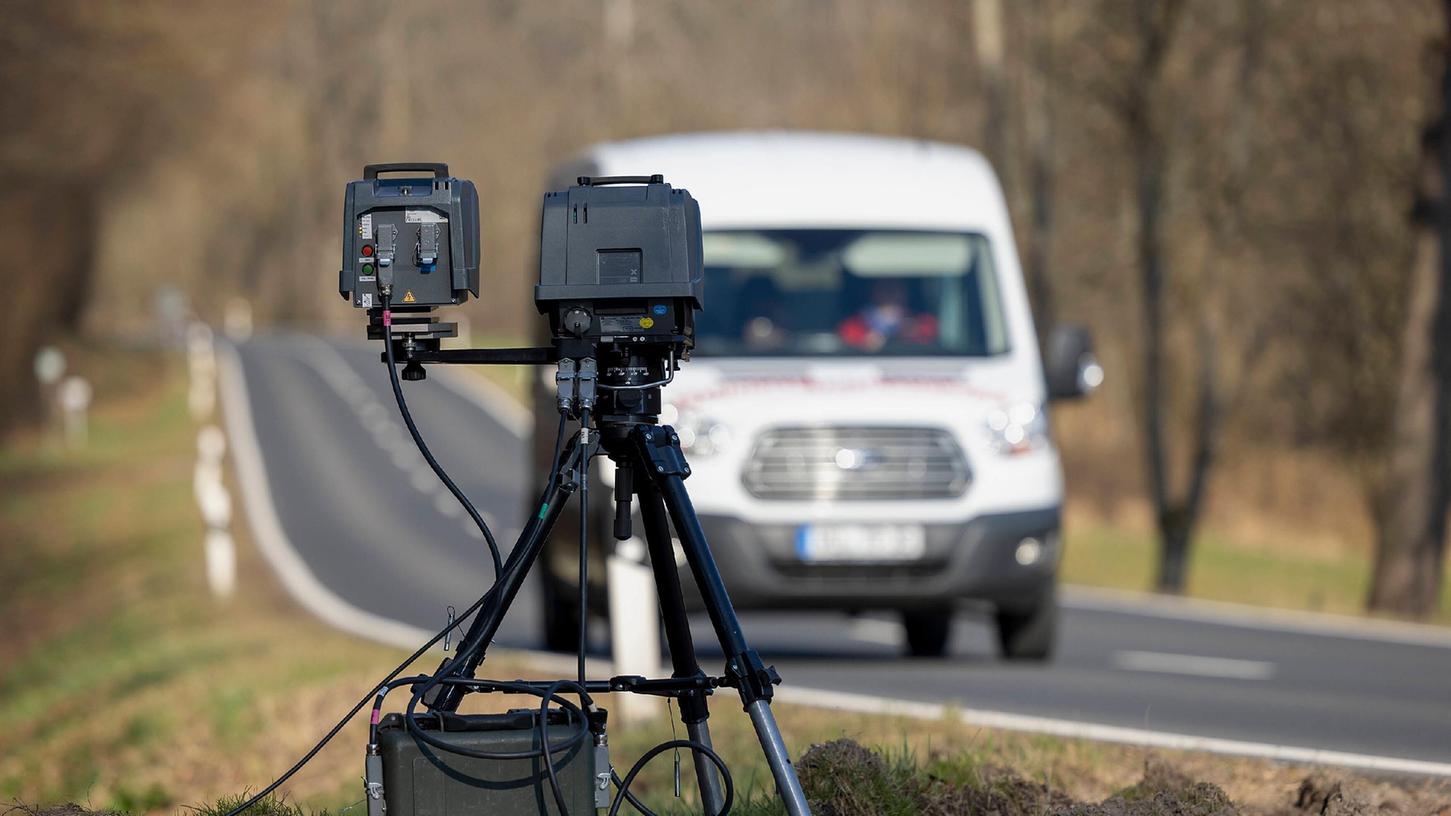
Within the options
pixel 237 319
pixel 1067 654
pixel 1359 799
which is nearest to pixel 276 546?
pixel 1067 654

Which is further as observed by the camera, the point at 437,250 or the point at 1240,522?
the point at 1240,522

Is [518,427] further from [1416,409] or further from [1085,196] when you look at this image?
[1416,409]

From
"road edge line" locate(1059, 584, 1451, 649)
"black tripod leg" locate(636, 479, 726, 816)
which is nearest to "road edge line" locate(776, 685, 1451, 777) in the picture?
"black tripod leg" locate(636, 479, 726, 816)

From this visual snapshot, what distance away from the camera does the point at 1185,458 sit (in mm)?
40594

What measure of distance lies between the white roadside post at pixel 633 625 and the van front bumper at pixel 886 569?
111cm

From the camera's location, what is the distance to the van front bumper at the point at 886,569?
1050 cm

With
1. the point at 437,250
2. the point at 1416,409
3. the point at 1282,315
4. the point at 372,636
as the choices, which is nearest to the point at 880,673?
the point at 372,636

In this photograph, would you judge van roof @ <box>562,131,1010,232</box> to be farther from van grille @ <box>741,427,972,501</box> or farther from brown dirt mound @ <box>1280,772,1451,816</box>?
brown dirt mound @ <box>1280,772,1451,816</box>

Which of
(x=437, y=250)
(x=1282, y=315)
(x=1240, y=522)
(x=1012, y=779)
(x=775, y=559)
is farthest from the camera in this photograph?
(x=1240, y=522)

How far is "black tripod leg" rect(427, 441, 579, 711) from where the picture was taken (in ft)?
14.2

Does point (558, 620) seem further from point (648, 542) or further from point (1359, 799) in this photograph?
point (648, 542)

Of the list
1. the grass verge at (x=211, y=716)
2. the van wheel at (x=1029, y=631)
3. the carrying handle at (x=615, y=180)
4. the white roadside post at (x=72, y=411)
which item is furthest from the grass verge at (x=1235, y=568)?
the white roadside post at (x=72, y=411)

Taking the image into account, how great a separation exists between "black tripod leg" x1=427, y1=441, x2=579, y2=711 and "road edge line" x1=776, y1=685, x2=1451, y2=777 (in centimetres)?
281

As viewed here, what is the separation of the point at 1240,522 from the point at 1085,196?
6.33 metres
